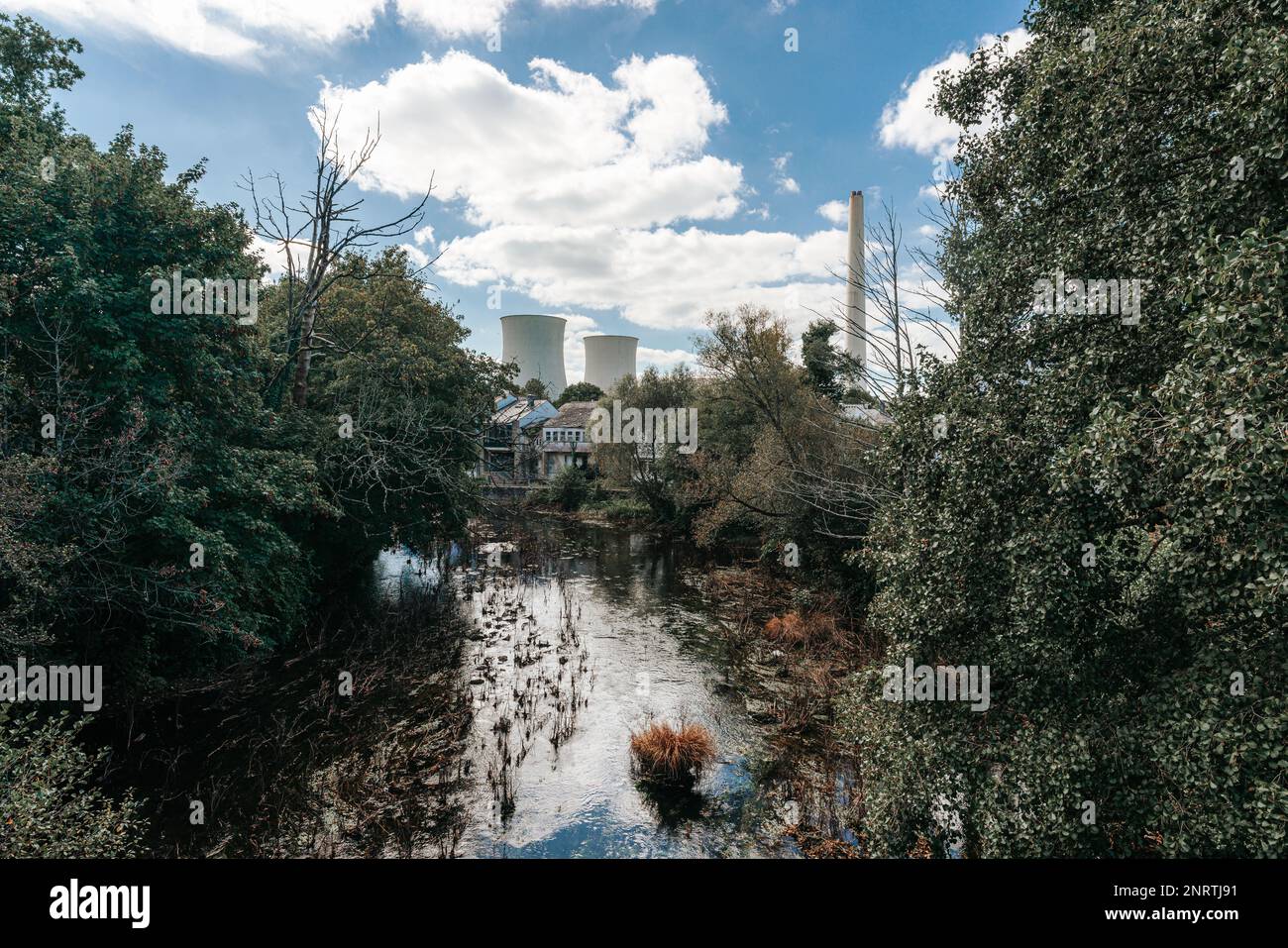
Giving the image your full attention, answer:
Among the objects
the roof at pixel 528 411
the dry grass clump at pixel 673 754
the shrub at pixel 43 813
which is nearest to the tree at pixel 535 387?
the roof at pixel 528 411

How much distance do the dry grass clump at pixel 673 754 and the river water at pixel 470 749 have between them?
0.25 m

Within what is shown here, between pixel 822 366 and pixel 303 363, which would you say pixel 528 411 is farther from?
pixel 303 363

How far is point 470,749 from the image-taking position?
37.0 ft

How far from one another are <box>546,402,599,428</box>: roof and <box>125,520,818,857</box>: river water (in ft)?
110

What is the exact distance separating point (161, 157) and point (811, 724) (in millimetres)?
17009

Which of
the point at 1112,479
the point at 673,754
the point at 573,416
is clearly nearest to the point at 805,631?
the point at 673,754

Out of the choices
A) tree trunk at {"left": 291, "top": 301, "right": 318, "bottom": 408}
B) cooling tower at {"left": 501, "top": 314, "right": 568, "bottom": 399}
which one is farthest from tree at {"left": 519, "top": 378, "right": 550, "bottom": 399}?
tree trunk at {"left": 291, "top": 301, "right": 318, "bottom": 408}

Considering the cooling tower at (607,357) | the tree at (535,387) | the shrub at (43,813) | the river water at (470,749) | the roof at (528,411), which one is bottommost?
the river water at (470,749)

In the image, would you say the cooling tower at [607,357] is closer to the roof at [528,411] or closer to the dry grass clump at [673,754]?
the roof at [528,411]

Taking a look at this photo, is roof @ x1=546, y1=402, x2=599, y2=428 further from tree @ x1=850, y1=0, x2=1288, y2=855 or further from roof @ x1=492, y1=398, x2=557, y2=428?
tree @ x1=850, y1=0, x2=1288, y2=855

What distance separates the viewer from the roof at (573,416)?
51.8 m
